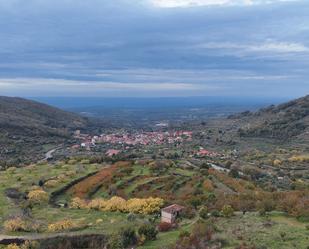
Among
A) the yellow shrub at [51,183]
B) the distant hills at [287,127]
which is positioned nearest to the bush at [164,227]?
the yellow shrub at [51,183]

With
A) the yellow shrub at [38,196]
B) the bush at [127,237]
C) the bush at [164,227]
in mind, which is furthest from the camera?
the yellow shrub at [38,196]

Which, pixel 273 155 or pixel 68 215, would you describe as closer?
pixel 68 215

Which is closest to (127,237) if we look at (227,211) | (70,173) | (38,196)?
(227,211)

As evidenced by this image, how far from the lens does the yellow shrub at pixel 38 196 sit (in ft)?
133

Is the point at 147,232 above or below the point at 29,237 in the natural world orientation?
above

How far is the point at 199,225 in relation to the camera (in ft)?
86.3

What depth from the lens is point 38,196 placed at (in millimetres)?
41469

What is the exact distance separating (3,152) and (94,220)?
106773 millimetres

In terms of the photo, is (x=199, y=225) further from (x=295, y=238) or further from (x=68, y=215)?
(x=68, y=215)

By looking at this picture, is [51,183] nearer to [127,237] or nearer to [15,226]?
Answer: [15,226]

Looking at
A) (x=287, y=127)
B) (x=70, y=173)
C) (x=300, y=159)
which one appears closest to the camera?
(x=70, y=173)

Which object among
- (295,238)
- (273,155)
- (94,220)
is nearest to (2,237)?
(94,220)

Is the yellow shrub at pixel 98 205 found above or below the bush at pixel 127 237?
below

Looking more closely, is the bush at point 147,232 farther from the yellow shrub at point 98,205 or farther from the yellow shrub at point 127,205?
the yellow shrub at point 98,205
